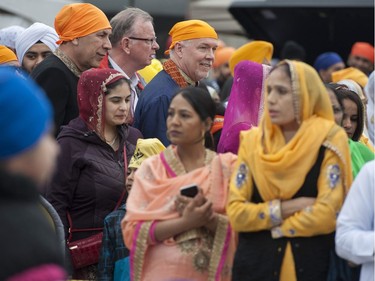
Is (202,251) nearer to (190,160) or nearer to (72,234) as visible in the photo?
(190,160)

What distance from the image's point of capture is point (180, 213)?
5703 millimetres

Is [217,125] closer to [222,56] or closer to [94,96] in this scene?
[94,96]

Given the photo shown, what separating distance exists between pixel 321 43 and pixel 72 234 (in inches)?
403

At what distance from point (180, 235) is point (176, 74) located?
2392 millimetres

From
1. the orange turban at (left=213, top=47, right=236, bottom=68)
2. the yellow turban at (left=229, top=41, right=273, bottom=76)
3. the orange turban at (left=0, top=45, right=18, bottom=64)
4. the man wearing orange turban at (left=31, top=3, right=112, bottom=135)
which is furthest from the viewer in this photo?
the orange turban at (left=213, top=47, right=236, bottom=68)

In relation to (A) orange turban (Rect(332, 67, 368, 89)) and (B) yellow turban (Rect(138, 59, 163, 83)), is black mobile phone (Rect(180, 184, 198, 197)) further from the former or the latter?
(A) orange turban (Rect(332, 67, 368, 89))

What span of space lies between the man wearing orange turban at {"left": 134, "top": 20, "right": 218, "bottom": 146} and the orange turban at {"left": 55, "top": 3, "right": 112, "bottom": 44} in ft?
1.75

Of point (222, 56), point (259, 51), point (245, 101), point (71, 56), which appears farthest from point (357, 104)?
point (222, 56)

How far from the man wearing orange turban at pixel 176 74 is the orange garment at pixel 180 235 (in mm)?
1728

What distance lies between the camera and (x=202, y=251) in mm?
5812

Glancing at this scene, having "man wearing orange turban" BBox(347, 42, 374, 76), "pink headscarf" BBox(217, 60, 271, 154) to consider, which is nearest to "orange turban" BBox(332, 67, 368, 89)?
"man wearing orange turban" BBox(347, 42, 374, 76)

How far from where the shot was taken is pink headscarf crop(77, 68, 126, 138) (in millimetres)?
7094

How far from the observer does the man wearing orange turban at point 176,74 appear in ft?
25.2

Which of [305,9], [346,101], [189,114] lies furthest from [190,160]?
[305,9]
